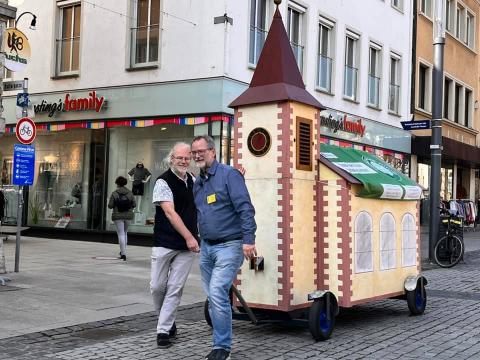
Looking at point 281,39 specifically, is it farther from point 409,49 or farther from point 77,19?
point 409,49

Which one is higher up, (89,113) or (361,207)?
(89,113)

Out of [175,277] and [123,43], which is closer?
[175,277]

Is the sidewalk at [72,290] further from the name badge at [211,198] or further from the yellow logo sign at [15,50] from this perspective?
the yellow logo sign at [15,50]

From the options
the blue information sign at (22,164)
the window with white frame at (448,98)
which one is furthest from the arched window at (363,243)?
the window with white frame at (448,98)

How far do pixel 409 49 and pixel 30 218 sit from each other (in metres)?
15.5

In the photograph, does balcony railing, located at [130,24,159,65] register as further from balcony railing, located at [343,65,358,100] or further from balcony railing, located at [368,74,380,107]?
balcony railing, located at [368,74,380,107]

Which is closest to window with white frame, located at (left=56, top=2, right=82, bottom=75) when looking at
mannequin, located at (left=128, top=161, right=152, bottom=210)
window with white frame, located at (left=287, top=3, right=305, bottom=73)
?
mannequin, located at (left=128, top=161, right=152, bottom=210)

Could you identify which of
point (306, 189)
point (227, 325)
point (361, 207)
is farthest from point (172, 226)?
point (361, 207)

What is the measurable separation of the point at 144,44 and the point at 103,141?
285 centimetres

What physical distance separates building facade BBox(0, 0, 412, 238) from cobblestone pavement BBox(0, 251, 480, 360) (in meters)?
8.65

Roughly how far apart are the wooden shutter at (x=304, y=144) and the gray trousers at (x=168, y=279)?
1545 millimetres

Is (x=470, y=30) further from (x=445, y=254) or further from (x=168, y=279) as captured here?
(x=168, y=279)

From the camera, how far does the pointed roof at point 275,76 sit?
6668 millimetres

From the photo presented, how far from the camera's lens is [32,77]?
1891cm
